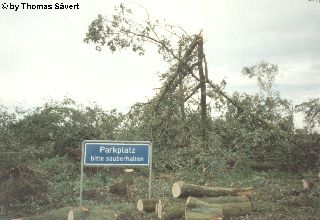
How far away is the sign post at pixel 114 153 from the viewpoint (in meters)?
9.02

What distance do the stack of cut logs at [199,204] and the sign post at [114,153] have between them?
0.94 meters

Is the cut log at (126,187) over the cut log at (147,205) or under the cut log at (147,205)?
over

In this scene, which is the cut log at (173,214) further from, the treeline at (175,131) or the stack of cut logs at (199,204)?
the treeline at (175,131)

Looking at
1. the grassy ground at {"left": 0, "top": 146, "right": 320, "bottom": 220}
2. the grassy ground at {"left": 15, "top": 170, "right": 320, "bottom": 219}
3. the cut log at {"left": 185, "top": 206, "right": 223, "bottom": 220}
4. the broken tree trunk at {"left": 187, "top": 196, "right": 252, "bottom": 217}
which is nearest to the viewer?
the cut log at {"left": 185, "top": 206, "right": 223, "bottom": 220}

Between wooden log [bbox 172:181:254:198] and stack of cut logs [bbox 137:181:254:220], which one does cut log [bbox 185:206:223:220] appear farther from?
wooden log [bbox 172:181:254:198]

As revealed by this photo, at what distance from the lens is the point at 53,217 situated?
8898 millimetres

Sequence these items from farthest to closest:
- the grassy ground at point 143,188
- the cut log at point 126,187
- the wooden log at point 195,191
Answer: the cut log at point 126,187, the grassy ground at point 143,188, the wooden log at point 195,191

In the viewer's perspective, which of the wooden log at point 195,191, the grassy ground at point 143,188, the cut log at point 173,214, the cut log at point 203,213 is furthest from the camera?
the grassy ground at point 143,188

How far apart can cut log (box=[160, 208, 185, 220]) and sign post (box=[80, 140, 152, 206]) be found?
1.44 meters

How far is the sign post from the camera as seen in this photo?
9.02 meters

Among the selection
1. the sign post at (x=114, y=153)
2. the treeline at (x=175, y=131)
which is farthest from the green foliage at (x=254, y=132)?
the sign post at (x=114, y=153)

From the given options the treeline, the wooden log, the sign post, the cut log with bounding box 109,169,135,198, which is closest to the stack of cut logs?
the wooden log

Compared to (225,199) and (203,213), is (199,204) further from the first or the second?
(225,199)

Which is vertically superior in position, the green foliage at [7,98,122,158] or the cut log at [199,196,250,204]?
the green foliage at [7,98,122,158]
